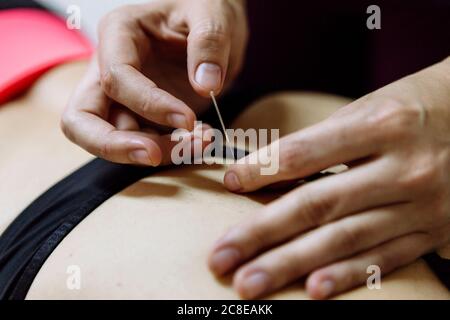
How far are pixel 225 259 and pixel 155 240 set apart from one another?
0.35ft

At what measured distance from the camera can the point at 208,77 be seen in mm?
765

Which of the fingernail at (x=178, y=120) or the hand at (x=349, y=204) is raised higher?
the fingernail at (x=178, y=120)

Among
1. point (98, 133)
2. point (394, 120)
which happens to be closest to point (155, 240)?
point (98, 133)

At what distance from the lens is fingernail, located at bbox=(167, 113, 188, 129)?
73 centimetres

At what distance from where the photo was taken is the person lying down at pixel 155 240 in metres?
0.59

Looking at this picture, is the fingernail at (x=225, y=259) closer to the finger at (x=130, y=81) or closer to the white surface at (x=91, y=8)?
the finger at (x=130, y=81)

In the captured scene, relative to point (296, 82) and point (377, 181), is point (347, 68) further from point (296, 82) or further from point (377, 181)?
point (377, 181)

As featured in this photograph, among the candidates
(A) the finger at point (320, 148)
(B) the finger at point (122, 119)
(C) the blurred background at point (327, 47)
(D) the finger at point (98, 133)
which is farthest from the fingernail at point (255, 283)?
(C) the blurred background at point (327, 47)

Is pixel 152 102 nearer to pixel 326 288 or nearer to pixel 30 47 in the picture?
pixel 326 288

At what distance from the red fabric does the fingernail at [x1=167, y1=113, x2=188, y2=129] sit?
0.46 meters

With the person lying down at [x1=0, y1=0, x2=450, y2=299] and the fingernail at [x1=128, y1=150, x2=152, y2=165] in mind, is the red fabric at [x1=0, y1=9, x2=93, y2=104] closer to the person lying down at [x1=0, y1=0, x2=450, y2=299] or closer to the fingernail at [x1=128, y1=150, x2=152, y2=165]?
the person lying down at [x1=0, y1=0, x2=450, y2=299]

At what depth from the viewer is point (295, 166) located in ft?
2.02
